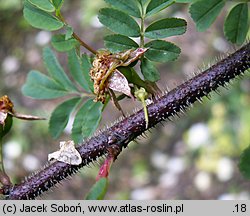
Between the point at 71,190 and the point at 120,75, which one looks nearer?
the point at 120,75

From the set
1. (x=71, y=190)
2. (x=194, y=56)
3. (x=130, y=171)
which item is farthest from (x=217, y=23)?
(x=71, y=190)

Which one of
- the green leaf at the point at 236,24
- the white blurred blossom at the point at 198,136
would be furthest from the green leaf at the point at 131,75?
the white blurred blossom at the point at 198,136

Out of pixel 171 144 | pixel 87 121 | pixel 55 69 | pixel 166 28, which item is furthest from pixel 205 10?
pixel 171 144

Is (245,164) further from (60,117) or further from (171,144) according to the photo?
(171,144)

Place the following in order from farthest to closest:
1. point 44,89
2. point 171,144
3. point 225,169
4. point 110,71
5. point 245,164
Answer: point 171,144 < point 225,169 < point 44,89 < point 245,164 < point 110,71

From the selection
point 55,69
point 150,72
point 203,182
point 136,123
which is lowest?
point 136,123

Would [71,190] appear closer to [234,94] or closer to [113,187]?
[113,187]

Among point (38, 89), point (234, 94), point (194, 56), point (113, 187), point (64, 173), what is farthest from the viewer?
point (194, 56)
